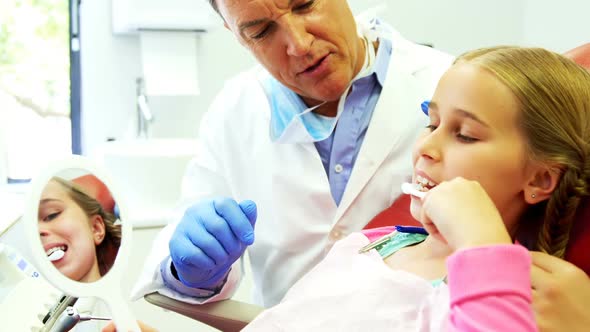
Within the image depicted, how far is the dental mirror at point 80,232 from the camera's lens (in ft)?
3.02

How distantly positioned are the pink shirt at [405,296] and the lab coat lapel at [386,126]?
211 millimetres

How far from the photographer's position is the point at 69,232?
1000 millimetres

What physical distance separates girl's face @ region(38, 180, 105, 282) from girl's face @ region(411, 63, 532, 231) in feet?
1.70

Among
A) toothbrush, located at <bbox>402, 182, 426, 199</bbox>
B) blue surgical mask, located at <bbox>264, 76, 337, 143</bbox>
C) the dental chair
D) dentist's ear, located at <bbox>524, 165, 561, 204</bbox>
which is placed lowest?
the dental chair

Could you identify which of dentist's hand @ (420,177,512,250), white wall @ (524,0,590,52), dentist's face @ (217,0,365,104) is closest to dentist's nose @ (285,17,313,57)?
dentist's face @ (217,0,365,104)

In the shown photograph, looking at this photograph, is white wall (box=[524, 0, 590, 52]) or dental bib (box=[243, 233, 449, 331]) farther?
white wall (box=[524, 0, 590, 52])

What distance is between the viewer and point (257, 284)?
5.51 feet

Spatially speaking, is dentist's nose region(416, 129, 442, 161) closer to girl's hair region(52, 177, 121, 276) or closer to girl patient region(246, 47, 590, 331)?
girl patient region(246, 47, 590, 331)

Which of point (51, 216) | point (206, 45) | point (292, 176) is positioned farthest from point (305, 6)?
point (206, 45)

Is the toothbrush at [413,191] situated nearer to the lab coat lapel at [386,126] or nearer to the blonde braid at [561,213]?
the blonde braid at [561,213]

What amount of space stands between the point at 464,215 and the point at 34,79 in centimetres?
218

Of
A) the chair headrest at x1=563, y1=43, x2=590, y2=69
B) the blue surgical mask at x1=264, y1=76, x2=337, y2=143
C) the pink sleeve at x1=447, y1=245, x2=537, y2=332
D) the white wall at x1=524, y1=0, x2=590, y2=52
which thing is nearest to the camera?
the pink sleeve at x1=447, y1=245, x2=537, y2=332

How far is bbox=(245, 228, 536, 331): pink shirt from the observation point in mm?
782

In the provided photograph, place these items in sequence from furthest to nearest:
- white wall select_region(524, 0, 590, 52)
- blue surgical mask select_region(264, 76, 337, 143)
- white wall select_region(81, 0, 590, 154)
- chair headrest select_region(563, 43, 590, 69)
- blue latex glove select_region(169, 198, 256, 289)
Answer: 1. white wall select_region(81, 0, 590, 154)
2. white wall select_region(524, 0, 590, 52)
3. blue surgical mask select_region(264, 76, 337, 143)
4. blue latex glove select_region(169, 198, 256, 289)
5. chair headrest select_region(563, 43, 590, 69)
